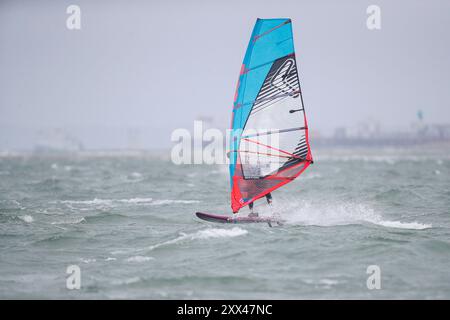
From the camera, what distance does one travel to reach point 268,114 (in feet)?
63.8

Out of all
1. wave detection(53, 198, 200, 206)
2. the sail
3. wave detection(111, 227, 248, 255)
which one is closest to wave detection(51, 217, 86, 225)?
wave detection(111, 227, 248, 255)

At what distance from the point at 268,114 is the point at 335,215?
5.70 metres

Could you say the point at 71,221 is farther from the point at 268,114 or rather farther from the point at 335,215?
the point at 335,215

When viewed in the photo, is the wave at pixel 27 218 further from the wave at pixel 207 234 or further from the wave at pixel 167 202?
the wave at pixel 207 234

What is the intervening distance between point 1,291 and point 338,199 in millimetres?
18517

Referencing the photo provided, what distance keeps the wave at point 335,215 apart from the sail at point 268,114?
98.5 inches

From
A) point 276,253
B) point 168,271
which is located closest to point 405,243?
point 276,253

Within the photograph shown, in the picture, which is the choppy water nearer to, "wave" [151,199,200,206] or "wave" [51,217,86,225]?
"wave" [51,217,86,225]

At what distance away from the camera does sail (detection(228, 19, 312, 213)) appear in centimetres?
1922

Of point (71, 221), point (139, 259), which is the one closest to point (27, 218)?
point (71, 221)
